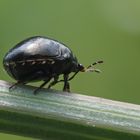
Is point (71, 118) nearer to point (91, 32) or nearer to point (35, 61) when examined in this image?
point (35, 61)

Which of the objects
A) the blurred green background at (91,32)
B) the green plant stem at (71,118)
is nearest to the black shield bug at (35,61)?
the green plant stem at (71,118)

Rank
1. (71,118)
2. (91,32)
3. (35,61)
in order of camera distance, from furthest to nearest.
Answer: (91,32) → (35,61) → (71,118)

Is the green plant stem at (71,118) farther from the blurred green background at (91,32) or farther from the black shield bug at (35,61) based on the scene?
the blurred green background at (91,32)

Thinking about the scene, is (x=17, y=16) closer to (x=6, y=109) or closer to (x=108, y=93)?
(x=108, y=93)

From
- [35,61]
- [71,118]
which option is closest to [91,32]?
[35,61]

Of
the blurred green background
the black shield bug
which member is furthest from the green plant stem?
the blurred green background
